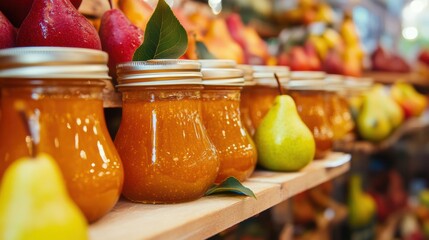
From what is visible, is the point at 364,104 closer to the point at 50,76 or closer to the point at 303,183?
the point at 303,183

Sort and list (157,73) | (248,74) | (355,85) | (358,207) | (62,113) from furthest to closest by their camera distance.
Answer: (358,207) → (355,85) → (248,74) → (157,73) → (62,113)

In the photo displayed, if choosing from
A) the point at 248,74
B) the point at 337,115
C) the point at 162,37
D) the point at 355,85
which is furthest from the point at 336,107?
the point at 162,37

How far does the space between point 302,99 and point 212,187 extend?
1.42ft

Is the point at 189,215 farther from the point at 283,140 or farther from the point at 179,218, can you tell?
the point at 283,140

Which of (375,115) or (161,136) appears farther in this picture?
(375,115)

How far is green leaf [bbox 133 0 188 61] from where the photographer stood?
63 centimetres

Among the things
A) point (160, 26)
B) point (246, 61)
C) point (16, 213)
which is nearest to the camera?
point (16, 213)

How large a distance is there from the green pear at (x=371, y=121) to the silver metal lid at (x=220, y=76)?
1207mm

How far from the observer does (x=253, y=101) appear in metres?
0.97

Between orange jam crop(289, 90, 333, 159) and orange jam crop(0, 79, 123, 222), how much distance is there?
23.9 inches

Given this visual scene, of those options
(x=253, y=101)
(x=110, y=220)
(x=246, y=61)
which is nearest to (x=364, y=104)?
(x=246, y=61)

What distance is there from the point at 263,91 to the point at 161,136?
1.33 ft

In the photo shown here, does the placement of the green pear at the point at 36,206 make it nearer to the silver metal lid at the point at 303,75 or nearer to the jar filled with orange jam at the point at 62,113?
the jar filled with orange jam at the point at 62,113

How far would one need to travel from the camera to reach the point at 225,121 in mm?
751
